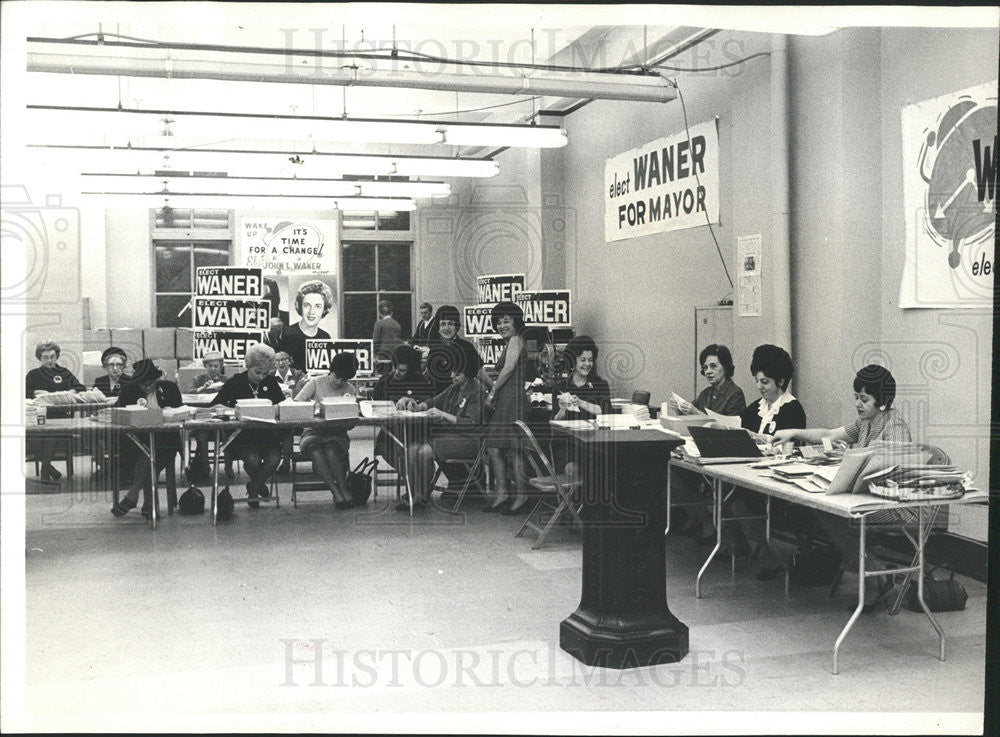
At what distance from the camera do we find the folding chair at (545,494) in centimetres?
587

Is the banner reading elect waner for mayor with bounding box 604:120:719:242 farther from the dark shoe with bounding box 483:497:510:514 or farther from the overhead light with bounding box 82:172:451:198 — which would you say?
the dark shoe with bounding box 483:497:510:514

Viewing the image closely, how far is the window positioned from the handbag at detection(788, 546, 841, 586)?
1090 cm

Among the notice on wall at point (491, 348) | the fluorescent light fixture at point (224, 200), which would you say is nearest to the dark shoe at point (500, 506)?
the notice on wall at point (491, 348)

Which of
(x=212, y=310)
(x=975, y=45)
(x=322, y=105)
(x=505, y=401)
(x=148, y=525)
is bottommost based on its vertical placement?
(x=148, y=525)

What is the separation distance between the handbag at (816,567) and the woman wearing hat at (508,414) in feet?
7.85

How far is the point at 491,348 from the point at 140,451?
14.8 feet

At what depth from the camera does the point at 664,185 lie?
878cm

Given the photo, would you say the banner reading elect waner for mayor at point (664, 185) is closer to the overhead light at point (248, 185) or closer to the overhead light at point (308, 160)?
the overhead light at point (308, 160)

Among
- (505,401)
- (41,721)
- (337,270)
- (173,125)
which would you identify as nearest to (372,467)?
(505,401)

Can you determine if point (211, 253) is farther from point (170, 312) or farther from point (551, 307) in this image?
point (551, 307)

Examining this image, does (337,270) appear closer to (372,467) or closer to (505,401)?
(372,467)

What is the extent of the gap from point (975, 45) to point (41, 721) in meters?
5.29

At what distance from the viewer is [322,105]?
41.0ft

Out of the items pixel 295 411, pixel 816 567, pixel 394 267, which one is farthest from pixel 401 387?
pixel 394 267
